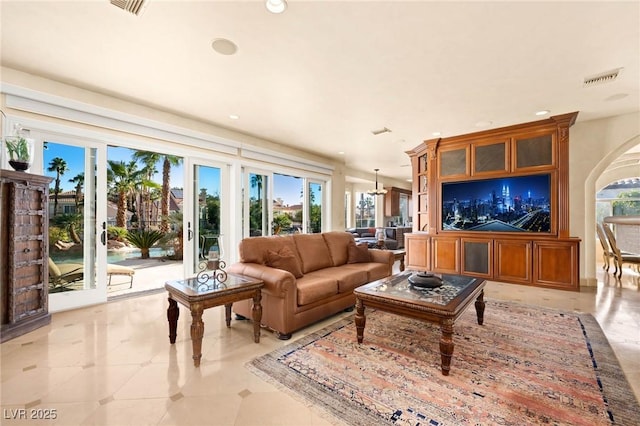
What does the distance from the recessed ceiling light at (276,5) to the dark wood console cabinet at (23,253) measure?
2.83 m

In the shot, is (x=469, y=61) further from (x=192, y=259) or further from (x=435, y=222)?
(x=192, y=259)

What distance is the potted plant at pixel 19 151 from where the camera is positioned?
2.70 metres

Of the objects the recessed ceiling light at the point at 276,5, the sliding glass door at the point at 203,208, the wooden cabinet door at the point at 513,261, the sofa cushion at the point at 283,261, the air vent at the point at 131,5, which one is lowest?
the wooden cabinet door at the point at 513,261

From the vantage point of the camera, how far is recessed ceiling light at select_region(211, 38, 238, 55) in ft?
7.78

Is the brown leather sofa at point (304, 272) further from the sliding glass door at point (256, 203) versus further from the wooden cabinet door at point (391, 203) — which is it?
the wooden cabinet door at point (391, 203)

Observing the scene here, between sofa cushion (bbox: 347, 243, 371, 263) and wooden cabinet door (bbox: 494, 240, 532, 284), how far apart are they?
8.12 ft

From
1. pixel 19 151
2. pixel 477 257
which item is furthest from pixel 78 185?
pixel 477 257

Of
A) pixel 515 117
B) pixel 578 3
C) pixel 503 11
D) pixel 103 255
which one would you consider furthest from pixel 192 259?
pixel 515 117

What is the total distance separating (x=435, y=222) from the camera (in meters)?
5.47

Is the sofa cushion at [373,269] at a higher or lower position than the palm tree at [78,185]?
lower

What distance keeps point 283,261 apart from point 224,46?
214 centimetres

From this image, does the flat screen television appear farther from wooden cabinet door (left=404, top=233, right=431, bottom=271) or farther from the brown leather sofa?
the brown leather sofa

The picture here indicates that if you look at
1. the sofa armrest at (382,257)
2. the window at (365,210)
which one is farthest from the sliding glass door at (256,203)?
the window at (365,210)

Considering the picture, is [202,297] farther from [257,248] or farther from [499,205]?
[499,205]
